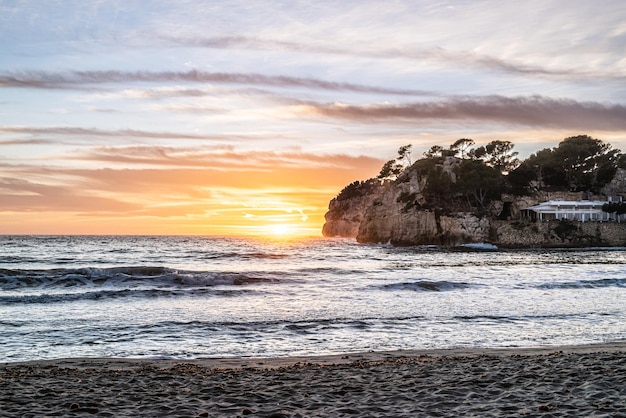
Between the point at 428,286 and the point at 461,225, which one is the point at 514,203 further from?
the point at 428,286

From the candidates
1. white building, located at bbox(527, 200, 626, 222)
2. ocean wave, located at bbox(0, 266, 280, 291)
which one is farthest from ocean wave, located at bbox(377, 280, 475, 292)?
white building, located at bbox(527, 200, 626, 222)

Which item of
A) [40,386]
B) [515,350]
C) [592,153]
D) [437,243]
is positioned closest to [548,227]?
[437,243]

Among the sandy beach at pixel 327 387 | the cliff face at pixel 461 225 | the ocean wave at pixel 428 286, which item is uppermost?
the cliff face at pixel 461 225

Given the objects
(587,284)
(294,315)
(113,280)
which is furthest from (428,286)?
(113,280)

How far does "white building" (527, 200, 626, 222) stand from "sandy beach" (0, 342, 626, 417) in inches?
4056

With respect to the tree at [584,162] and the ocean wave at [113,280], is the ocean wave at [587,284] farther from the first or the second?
the tree at [584,162]

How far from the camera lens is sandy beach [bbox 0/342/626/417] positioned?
825 cm

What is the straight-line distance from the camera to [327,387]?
9906 millimetres

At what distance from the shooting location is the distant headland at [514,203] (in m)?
102

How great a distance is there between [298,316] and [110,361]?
9401 millimetres

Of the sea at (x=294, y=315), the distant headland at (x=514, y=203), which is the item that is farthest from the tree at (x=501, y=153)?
the sea at (x=294, y=315)

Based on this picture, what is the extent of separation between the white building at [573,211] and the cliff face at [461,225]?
4191 millimetres

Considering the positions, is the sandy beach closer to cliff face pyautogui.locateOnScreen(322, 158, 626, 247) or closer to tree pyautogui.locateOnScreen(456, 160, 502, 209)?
cliff face pyautogui.locateOnScreen(322, 158, 626, 247)

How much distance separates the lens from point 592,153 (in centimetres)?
12438
